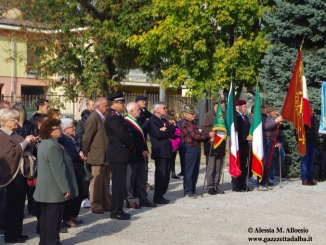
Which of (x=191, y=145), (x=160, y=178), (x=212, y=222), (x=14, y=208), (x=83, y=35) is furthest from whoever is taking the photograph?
(x=83, y=35)

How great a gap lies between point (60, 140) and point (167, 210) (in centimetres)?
275

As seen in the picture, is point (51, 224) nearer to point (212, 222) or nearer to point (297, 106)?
point (212, 222)

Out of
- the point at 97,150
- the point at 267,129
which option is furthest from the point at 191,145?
the point at 267,129

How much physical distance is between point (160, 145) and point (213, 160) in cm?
187

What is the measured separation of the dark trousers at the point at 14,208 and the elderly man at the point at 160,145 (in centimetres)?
381

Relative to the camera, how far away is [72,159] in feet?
32.5

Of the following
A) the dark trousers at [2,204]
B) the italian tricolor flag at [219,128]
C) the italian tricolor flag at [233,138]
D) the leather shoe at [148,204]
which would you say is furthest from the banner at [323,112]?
the dark trousers at [2,204]

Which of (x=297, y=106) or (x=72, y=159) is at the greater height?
(x=297, y=106)

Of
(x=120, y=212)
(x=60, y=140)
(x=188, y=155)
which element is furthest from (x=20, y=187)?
(x=188, y=155)

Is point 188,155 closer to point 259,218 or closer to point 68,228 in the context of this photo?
point 259,218

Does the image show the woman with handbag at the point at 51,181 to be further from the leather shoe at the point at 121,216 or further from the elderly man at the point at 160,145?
the elderly man at the point at 160,145

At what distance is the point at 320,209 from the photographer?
38.2ft

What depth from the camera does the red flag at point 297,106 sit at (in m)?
14.6

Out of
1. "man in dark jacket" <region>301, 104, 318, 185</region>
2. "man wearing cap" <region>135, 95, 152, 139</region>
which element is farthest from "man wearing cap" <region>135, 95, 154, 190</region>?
"man in dark jacket" <region>301, 104, 318, 185</region>
